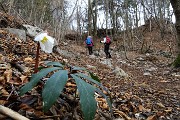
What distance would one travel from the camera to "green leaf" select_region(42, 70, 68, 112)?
1.14 m

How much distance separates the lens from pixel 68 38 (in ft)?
74.4

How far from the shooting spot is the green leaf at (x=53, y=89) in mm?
1143

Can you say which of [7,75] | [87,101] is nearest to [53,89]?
[87,101]

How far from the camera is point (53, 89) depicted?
1171 mm

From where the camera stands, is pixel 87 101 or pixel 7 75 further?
pixel 7 75

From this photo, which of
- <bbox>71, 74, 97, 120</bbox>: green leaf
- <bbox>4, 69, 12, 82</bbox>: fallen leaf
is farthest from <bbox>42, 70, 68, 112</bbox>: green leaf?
<bbox>4, 69, 12, 82</bbox>: fallen leaf

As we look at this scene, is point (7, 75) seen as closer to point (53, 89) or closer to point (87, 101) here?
point (53, 89)

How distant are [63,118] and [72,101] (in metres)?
0.24

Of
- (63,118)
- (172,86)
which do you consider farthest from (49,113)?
(172,86)

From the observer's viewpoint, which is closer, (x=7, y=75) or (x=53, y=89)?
(x=53, y=89)

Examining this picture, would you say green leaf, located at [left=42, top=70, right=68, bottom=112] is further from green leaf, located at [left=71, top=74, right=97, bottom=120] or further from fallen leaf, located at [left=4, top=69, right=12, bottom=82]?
fallen leaf, located at [left=4, top=69, right=12, bottom=82]

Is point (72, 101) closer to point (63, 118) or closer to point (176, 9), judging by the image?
point (63, 118)

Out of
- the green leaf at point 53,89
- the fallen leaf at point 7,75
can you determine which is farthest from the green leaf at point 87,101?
the fallen leaf at point 7,75

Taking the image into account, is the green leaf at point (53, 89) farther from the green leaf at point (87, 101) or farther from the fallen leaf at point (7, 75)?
the fallen leaf at point (7, 75)
